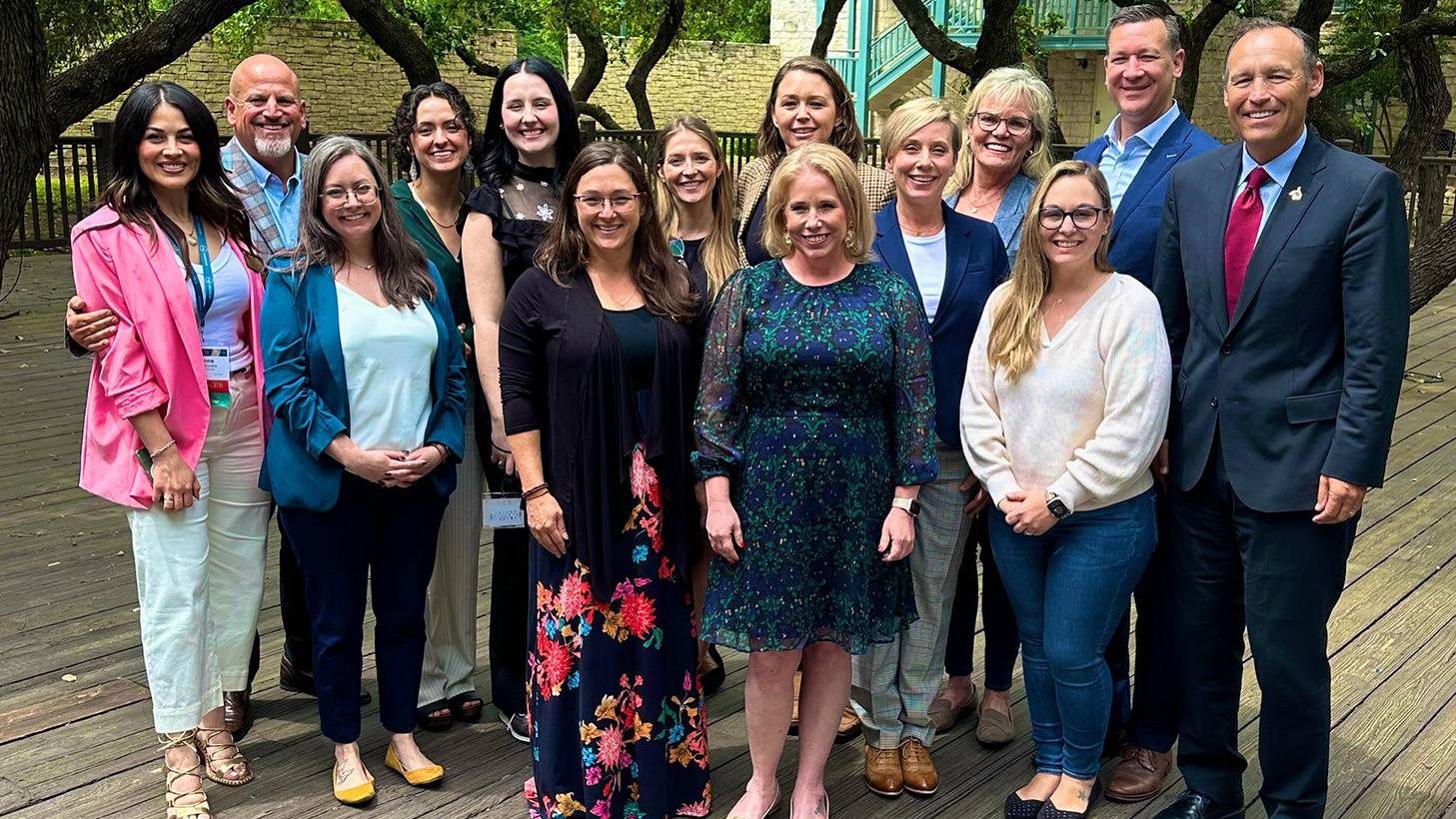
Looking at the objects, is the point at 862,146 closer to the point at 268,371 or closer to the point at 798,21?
the point at 268,371

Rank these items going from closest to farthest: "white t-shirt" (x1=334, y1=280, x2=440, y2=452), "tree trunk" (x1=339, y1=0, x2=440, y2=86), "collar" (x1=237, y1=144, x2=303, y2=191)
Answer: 1. "white t-shirt" (x1=334, y1=280, x2=440, y2=452)
2. "collar" (x1=237, y1=144, x2=303, y2=191)
3. "tree trunk" (x1=339, y1=0, x2=440, y2=86)

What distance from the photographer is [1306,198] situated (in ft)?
9.30

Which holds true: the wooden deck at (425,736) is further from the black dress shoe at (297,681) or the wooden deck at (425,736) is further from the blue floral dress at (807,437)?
the blue floral dress at (807,437)

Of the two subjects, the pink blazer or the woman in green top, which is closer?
the pink blazer

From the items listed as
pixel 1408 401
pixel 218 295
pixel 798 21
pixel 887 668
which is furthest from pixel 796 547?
pixel 798 21

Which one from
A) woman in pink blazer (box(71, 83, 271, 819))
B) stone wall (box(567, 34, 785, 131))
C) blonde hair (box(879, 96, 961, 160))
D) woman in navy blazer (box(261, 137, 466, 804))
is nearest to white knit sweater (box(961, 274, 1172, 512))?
blonde hair (box(879, 96, 961, 160))

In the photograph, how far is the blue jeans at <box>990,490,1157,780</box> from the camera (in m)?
3.10

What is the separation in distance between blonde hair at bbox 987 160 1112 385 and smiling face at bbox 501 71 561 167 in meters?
1.29

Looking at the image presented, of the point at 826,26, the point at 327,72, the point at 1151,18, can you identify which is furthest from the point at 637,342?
the point at 327,72

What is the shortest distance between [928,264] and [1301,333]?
37.7 inches

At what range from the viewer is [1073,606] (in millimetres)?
3113

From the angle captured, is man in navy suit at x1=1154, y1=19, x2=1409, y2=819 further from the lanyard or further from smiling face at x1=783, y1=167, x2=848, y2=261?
the lanyard

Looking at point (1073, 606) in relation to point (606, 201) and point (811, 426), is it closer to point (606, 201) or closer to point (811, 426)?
point (811, 426)

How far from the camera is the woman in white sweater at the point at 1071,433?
3.00 meters
